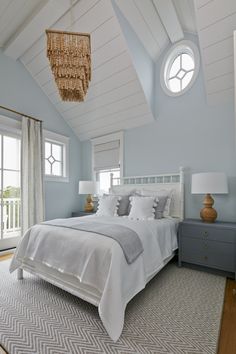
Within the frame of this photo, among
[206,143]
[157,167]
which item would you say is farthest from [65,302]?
[206,143]

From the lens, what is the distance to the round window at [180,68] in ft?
11.0

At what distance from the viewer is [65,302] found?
195 centimetres

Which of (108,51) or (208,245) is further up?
(108,51)

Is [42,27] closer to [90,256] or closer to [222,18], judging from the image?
[222,18]

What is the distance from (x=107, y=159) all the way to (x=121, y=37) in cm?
229

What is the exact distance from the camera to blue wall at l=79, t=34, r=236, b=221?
2.99 metres

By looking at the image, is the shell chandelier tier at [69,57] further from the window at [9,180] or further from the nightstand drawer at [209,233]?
the nightstand drawer at [209,233]

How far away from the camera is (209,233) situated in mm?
2592

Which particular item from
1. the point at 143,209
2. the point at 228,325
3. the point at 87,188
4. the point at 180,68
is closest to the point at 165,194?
the point at 143,209

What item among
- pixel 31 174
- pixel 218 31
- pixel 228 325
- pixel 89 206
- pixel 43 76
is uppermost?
pixel 43 76

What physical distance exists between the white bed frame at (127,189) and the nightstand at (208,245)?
0.27m

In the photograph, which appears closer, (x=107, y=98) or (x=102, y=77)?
(x=102, y=77)

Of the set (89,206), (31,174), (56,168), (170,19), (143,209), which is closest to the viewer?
(143,209)

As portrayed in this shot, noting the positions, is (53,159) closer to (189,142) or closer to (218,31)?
(189,142)
